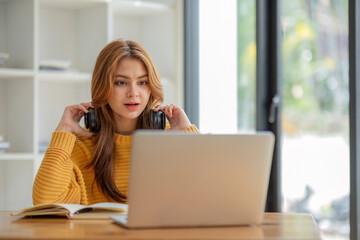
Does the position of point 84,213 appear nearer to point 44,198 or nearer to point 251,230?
point 44,198

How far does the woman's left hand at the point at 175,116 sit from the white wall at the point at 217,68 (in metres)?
1.29

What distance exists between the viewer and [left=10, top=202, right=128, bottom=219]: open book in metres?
1.51

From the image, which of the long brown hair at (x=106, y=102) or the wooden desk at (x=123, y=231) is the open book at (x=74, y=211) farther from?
the long brown hair at (x=106, y=102)

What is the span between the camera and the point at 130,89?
205cm

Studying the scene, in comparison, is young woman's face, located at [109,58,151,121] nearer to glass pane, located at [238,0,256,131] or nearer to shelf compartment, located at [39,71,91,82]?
shelf compartment, located at [39,71,91,82]

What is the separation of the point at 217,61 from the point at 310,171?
95 cm

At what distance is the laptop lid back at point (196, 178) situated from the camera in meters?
1.26

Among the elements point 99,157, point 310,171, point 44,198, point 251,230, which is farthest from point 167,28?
point 251,230

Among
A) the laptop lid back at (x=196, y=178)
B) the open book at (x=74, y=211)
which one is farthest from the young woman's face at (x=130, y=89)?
the laptop lid back at (x=196, y=178)

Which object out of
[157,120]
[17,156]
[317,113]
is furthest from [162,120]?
[317,113]

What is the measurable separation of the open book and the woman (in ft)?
1.11

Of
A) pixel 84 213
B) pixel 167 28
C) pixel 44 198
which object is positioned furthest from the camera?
pixel 167 28

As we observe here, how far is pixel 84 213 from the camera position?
1556mm

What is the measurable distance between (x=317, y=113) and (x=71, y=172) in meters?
1.60
